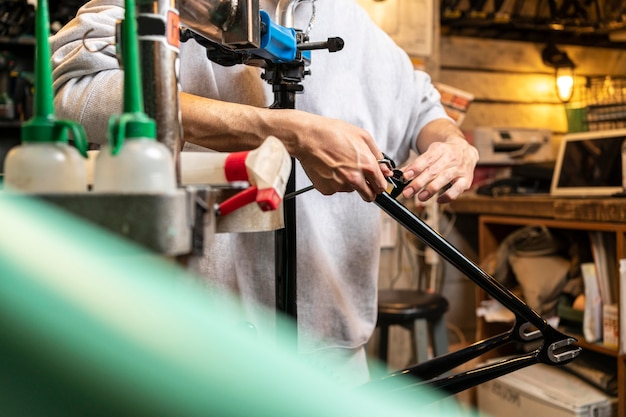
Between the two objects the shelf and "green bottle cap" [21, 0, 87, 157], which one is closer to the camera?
"green bottle cap" [21, 0, 87, 157]

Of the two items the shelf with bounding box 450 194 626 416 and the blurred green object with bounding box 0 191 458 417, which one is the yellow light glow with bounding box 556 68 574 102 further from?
the blurred green object with bounding box 0 191 458 417

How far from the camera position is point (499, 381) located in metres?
2.25

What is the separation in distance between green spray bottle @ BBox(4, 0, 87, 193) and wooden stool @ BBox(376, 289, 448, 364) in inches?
68.8

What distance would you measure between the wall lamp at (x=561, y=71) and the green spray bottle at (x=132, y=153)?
370cm

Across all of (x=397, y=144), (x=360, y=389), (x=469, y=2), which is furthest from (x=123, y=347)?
(x=469, y=2)

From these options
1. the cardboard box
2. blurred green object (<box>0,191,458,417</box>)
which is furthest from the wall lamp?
blurred green object (<box>0,191,458,417</box>)

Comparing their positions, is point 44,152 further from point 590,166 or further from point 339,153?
point 590,166

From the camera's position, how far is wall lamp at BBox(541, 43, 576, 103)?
147 inches

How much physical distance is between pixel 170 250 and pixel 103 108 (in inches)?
18.1

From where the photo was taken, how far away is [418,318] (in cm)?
209

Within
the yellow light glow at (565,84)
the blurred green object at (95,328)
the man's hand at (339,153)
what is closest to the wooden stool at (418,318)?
the man's hand at (339,153)

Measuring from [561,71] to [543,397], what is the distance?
2.31m

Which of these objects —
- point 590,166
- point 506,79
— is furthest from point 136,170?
point 506,79

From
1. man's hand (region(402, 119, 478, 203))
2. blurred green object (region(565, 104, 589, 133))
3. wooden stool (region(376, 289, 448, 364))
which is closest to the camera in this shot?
man's hand (region(402, 119, 478, 203))
